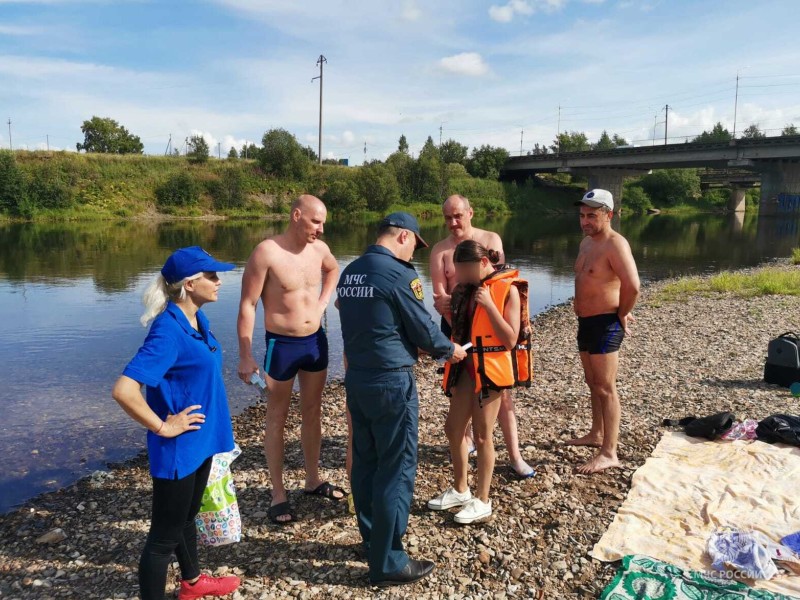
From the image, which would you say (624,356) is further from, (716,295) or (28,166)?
(28,166)

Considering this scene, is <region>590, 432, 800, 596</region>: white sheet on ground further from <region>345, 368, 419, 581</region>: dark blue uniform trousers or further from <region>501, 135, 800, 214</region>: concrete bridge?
<region>501, 135, 800, 214</region>: concrete bridge

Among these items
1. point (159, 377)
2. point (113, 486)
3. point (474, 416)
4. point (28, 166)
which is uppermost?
point (28, 166)

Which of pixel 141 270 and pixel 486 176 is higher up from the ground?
pixel 486 176

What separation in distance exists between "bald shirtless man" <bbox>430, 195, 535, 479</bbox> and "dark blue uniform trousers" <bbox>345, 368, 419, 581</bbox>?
1640 millimetres

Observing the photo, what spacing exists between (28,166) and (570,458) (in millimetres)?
60481

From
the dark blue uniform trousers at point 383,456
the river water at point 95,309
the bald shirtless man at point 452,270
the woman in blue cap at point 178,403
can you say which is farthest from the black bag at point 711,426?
the river water at point 95,309

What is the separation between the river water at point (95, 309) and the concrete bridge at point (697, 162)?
15.9m

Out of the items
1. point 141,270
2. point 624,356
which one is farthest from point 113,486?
point 141,270

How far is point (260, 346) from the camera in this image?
38.3 feet

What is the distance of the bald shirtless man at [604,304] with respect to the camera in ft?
16.9

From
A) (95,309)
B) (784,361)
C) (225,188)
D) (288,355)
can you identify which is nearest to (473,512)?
(288,355)

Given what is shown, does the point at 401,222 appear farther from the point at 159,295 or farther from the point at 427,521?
the point at 427,521

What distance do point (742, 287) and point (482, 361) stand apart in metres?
15.3

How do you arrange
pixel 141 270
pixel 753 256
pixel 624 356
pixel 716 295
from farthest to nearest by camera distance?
pixel 753 256 → pixel 141 270 → pixel 716 295 → pixel 624 356
